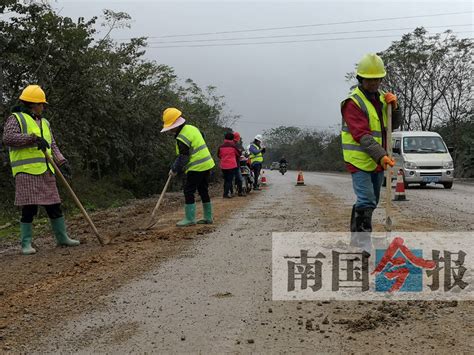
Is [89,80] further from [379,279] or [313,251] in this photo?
[379,279]

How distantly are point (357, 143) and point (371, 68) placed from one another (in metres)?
0.72

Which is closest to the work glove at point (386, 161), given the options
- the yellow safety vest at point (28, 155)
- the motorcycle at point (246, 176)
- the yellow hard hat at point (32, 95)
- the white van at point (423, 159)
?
the yellow safety vest at point (28, 155)

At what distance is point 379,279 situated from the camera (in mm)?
4398

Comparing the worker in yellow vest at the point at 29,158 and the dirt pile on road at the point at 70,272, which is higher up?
→ the worker in yellow vest at the point at 29,158

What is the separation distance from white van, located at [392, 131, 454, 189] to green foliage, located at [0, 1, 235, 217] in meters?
10.8

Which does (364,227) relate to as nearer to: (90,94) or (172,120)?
(172,120)

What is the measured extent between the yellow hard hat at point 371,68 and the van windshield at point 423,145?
13.7 m

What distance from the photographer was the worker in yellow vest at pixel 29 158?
645cm

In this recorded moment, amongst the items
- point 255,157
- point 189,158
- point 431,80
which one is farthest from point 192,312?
point 431,80

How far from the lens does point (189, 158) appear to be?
8.38m

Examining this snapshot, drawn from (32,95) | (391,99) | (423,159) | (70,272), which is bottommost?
(70,272)

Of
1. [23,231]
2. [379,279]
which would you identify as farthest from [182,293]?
[23,231]

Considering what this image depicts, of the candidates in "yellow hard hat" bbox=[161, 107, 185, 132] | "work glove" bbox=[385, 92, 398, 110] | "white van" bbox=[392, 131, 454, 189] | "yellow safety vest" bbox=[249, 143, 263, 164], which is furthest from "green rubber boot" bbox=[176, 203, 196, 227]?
"white van" bbox=[392, 131, 454, 189]

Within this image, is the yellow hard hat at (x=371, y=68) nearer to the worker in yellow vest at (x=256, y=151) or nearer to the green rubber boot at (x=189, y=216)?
Answer: the green rubber boot at (x=189, y=216)
